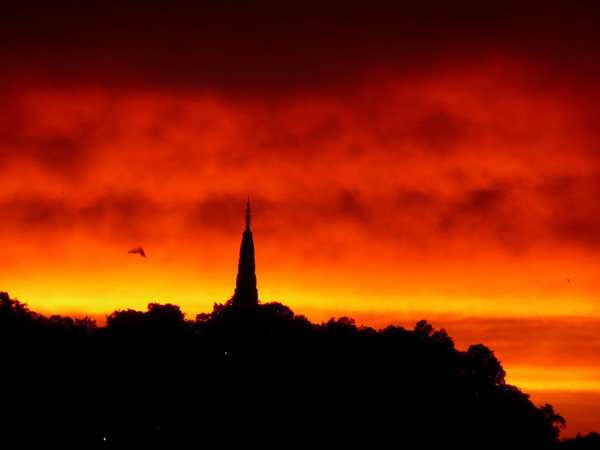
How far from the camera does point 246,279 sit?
112 metres

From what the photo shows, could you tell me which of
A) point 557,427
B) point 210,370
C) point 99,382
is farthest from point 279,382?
point 557,427

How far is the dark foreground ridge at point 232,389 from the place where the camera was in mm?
71438

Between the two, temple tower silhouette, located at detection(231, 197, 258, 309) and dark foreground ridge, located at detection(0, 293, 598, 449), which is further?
temple tower silhouette, located at detection(231, 197, 258, 309)

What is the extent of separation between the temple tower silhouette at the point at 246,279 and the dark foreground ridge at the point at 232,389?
2202 centimetres

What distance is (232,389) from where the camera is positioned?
256 ft

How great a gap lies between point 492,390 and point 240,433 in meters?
26.8

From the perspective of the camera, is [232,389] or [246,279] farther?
[246,279]

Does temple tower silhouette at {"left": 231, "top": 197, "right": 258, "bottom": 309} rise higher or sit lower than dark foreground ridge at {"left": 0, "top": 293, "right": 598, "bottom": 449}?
→ higher

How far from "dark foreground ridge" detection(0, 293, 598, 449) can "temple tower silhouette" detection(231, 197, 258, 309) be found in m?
22.0

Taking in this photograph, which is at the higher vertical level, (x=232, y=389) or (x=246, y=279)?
(x=246, y=279)

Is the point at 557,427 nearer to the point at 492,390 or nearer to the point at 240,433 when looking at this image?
the point at 492,390

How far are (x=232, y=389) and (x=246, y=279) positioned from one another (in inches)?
1370

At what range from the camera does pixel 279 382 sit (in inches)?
3063

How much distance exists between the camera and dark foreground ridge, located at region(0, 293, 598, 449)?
234 ft
